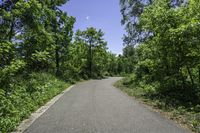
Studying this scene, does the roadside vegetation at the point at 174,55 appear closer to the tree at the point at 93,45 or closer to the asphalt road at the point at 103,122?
the asphalt road at the point at 103,122

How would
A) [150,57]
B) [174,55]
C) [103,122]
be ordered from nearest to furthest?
[103,122]
[174,55]
[150,57]

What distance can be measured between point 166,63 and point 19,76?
8.91 metres

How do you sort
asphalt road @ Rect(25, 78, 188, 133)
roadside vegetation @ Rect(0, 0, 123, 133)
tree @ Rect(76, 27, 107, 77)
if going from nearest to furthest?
asphalt road @ Rect(25, 78, 188, 133)
roadside vegetation @ Rect(0, 0, 123, 133)
tree @ Rect(76, 27, 107, 77)

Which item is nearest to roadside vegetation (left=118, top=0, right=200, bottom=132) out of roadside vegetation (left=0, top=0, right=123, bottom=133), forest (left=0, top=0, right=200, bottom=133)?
forest (left=0, top=0, right=200, bottom=133)

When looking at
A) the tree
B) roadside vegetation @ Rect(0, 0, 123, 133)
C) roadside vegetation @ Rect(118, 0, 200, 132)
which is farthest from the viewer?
the tree

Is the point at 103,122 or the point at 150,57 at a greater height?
the point at 150,57

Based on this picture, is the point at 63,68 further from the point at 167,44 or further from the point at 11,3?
the point at 167,44

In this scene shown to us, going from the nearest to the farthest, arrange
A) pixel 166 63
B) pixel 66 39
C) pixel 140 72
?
pixel 166 63, pixel 140 72, pixel 66 39

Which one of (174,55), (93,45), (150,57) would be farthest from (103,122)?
(93,45)

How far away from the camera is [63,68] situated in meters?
41.5

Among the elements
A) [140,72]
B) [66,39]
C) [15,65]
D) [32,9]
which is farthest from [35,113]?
[66,39]

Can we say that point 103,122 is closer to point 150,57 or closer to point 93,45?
point 150,57

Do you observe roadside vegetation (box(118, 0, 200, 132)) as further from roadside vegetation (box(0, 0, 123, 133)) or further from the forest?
roadside vegetation (box(0, 0, 123, 133))

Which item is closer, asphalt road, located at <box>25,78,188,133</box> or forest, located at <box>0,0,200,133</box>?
asphalt road, located at <box>25,78,188,133</box>
